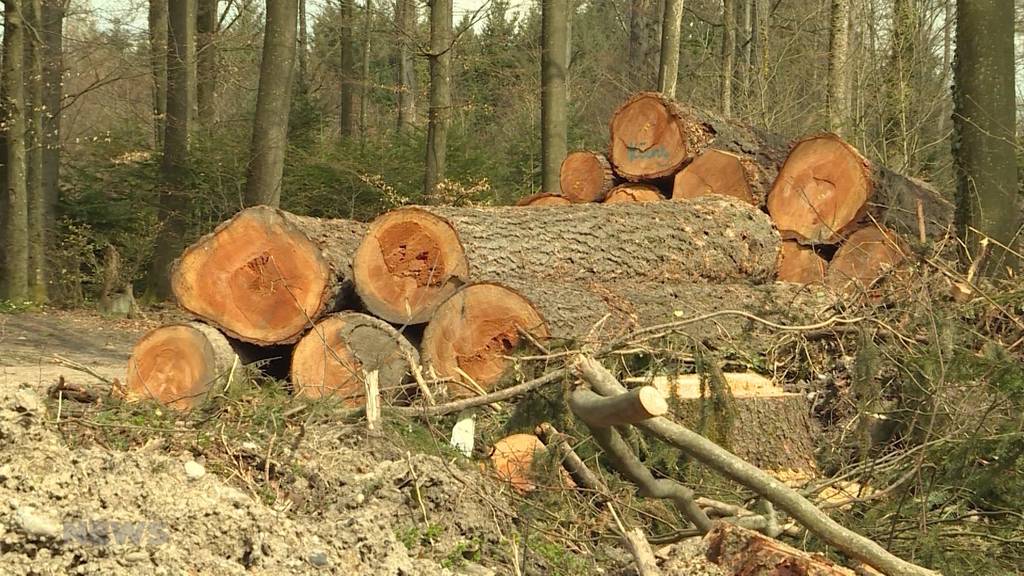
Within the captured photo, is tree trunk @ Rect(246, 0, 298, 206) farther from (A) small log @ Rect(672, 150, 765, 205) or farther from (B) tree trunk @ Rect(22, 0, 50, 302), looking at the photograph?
(A) small log @ Rect(672, 150, 765, 205)

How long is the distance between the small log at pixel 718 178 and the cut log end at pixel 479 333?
351cm

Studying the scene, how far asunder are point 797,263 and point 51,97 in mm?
10868

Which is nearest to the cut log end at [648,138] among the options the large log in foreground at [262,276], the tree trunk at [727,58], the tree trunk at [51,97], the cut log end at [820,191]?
the cut log end at [820,191]

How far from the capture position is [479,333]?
6.29 m

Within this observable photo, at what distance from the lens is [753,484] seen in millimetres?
3723

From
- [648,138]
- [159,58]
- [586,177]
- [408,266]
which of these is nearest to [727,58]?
[159,58]

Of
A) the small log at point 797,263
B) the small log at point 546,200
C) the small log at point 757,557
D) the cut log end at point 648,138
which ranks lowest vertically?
the small log at point 757,557

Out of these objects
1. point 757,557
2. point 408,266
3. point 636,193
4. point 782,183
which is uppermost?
point 782,183

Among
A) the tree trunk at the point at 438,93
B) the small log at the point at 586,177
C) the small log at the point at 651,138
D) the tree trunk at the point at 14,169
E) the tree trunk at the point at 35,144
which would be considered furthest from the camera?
the tree trunk at the point at 438,93

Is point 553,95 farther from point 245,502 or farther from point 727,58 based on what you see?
point 245,502

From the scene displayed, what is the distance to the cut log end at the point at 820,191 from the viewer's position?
29.1 feet

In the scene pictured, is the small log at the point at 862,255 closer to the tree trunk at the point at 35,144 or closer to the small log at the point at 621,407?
the small log at the point at 621,407


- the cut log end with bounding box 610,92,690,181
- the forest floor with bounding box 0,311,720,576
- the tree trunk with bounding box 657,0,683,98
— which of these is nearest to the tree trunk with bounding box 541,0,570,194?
the tree trunk with bounding box 657,0,683,98

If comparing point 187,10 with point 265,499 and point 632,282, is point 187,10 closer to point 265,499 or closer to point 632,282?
point 632,282
